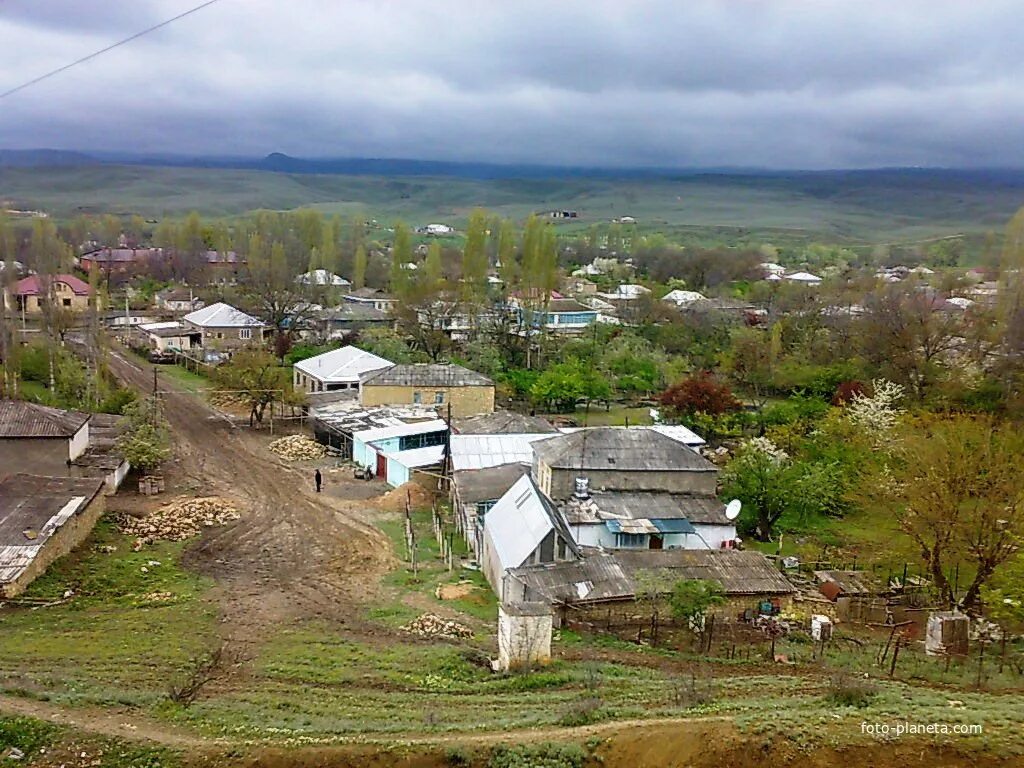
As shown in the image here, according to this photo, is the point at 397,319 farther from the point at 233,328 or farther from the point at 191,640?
the point at 191,640

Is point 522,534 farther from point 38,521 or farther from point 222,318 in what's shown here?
point 222,318

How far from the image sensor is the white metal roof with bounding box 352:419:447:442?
2644cm

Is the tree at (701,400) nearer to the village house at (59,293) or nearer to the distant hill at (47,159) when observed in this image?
the village house at (59,293)

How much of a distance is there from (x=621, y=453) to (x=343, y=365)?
18.6 meters

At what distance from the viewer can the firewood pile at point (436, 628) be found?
14.5 metres

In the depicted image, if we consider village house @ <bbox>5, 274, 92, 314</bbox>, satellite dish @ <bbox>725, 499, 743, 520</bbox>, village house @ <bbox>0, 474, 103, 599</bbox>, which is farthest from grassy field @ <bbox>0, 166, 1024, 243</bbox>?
village house @ <bbox>0, 474, 103, 599</bbox>

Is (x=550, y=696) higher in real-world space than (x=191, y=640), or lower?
higher

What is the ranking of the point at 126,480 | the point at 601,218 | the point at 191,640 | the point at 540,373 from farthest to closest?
the point at 601,218, the point at 540,373, the point at 126,480, the point at 191,640

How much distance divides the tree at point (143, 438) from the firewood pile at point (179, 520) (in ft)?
7.76

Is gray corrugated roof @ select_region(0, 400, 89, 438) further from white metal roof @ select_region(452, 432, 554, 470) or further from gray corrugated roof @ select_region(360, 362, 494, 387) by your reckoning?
gray corrugated roof @ select_region(360, 362, 494, 387)

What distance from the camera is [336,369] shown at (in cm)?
3603

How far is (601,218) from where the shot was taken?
174m

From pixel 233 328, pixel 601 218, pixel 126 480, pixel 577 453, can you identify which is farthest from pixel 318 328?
pixel 601 218

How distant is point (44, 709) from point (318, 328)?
39.2m
